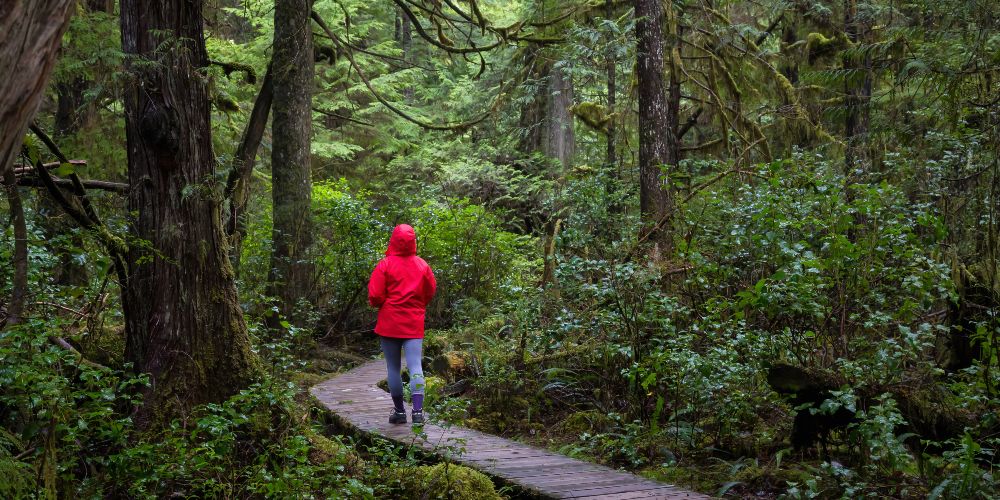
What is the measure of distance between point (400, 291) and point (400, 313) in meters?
0.22

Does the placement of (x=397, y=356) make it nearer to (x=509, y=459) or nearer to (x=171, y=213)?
(x=509, y=459)

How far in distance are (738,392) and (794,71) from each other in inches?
526

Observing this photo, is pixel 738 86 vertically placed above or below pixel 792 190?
above

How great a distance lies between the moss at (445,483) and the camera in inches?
244

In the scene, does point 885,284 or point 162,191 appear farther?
point 885,284

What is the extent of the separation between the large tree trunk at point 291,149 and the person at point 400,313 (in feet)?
15.2

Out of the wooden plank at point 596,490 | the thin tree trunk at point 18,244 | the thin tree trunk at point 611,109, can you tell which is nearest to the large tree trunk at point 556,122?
the thin tree trunk at point 611,109

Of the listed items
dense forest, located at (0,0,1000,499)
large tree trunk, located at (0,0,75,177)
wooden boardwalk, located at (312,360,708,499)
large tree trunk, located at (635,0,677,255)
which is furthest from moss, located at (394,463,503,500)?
large tree trunk, located at (635,0,677,255)

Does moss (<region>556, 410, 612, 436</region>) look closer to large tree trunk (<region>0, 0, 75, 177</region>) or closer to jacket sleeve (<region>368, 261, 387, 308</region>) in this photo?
jacket sleeve (<region>368, 261, 387, 308</region>)

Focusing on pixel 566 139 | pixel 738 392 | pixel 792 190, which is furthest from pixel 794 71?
pixel 738 392

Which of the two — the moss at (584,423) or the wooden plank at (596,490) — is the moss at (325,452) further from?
the moss at (584,423)

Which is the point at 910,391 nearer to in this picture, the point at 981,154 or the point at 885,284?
the point at 885,284

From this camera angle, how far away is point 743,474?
6.35 meters

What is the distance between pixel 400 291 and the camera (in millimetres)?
8398
